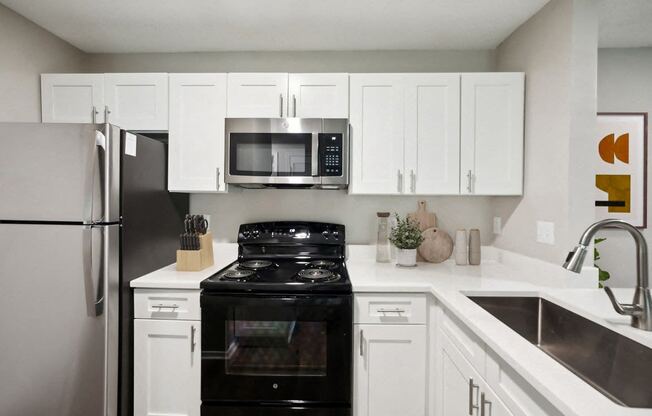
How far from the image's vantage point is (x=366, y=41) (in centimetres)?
237

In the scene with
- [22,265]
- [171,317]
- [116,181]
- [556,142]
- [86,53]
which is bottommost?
[171,317]

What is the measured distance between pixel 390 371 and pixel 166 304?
49.1 inches

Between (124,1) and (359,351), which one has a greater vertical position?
(124,1)

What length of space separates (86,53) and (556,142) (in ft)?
10.6

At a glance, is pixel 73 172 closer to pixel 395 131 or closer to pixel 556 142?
pixel 395 131

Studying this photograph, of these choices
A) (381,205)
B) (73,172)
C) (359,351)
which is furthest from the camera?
(381,205)

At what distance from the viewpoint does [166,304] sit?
1.85 meters

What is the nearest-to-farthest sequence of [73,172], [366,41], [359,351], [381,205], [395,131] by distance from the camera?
[73,172] → [359,351] → [395,131] → [366,41] → [381,205]

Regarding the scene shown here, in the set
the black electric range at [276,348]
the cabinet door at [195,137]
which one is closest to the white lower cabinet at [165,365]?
the black electric range at [276,348]

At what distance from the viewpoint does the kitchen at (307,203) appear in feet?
5.50

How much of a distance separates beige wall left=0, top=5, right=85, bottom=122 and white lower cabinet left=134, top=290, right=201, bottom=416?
5.10 ft

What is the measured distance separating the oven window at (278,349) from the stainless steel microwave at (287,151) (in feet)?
2.76

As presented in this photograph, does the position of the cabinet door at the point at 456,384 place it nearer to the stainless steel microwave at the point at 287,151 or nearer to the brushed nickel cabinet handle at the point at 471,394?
the brushed nickel cabinet handle at the point at 471,394

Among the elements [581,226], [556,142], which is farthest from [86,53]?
[581,226]
